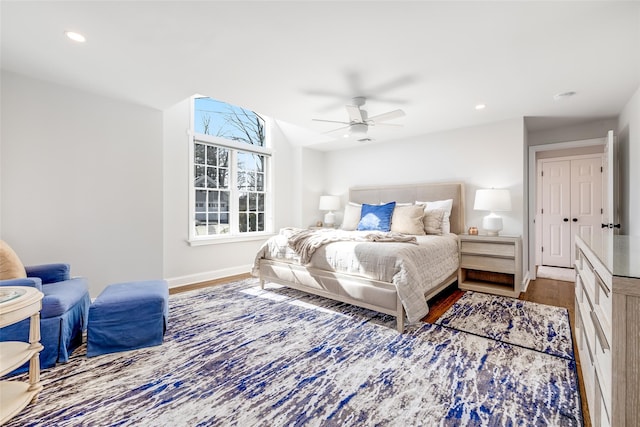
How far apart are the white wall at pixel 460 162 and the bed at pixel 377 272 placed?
1.37 feet

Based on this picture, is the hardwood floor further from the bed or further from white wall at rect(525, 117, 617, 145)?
white wall at rect(525, 117, 617, 145)

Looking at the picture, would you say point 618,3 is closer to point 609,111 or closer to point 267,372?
point 609,111

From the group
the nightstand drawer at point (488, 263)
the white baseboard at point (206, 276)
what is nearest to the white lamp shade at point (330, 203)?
the white baseboard at point (206, 276)

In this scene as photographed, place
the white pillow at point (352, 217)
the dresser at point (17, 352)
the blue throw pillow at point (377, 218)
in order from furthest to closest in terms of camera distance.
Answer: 1. the white pillow at point (352, 217)
2. the blue throw pillow at point (377, 218)
3. the dresser at point (17, 352)

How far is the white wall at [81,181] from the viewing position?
2625 millimetres

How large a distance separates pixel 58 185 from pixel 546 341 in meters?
4.83

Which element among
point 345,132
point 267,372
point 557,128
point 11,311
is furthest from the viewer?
point 345,132

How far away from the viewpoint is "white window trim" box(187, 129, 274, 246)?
4.18 metres

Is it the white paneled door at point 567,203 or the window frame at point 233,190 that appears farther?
the white paneled door at point 567,203

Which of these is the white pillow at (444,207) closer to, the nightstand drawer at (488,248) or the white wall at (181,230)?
the nightstand drawer at (488,248)

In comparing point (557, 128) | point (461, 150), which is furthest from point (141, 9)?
point (557, 128)

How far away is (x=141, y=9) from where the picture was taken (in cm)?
180

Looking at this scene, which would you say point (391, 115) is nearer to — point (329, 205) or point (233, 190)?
point (329, 205)

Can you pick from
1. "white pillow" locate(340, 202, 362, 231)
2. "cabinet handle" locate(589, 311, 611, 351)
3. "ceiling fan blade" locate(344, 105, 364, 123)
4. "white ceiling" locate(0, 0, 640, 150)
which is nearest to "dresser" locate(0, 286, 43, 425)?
"white ceiling" locate(0, 0, 640, 150)
